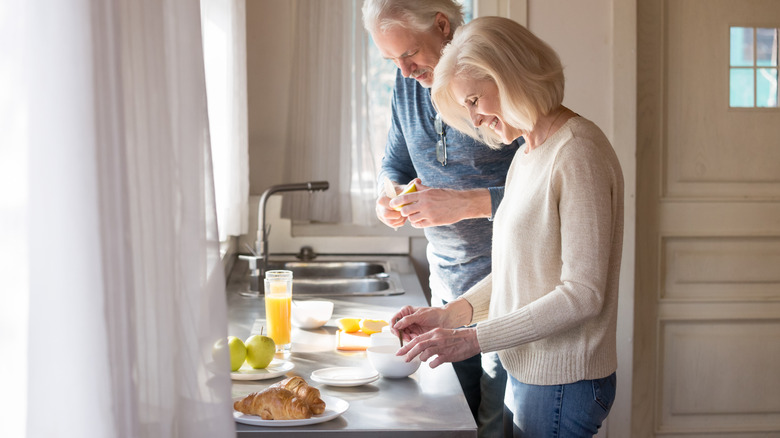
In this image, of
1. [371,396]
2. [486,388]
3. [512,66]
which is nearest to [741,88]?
[486,388]

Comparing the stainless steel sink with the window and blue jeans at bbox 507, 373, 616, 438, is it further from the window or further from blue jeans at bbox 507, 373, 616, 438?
the window

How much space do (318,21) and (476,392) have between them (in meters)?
1.69

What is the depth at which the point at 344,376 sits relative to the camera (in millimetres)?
1555

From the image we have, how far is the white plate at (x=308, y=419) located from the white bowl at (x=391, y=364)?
0.17 m

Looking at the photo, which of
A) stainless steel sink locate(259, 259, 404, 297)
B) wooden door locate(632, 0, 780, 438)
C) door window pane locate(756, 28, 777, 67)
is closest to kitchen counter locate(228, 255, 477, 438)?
stainless steel sink locate(259, 259, 404, 297)

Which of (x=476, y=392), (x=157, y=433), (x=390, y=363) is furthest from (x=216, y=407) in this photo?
(x=476, y=392)

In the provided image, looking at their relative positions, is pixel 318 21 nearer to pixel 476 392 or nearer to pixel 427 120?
pixel 427 120

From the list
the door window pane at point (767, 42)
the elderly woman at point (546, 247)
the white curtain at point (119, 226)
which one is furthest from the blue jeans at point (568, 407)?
the door window pane at point (767, 42)

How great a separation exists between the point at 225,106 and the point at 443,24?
925 mm

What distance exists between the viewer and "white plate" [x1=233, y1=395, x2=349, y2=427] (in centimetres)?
130

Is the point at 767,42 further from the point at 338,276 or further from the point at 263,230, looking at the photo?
the point at 263,230

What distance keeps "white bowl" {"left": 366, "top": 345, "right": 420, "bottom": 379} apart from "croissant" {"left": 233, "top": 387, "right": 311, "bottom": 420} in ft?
0.82

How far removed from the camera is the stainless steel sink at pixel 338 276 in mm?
2824

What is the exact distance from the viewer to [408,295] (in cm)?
250
